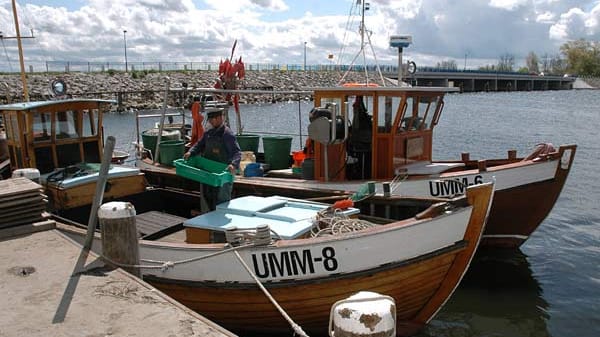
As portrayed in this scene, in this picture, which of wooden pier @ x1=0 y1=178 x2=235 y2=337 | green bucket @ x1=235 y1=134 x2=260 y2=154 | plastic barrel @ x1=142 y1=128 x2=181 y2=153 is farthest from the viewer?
plastic barrel @ x1=142 y1=128 x2=181 y2=153

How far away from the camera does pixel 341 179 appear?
948cm

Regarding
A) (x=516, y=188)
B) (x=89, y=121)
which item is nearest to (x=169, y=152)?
(x=89, y=121)

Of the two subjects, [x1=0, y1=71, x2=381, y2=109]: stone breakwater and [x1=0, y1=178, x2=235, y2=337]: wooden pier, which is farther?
[x1=0, y1=71, x2=381, y2=109]: stone breakwater

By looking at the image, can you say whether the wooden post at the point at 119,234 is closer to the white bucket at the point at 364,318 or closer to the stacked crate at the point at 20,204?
the stacked crate at the point at 20,204

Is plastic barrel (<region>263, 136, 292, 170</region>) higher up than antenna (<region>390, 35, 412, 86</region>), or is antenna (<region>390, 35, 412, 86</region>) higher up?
antenna (<region>390, 35, 412, 86</region>)

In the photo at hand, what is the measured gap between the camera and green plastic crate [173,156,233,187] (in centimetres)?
733

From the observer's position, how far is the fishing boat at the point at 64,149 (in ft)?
27.0

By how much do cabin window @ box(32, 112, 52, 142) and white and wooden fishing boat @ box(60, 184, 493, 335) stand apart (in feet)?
9.89

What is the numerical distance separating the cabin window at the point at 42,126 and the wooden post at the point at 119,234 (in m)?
4.39

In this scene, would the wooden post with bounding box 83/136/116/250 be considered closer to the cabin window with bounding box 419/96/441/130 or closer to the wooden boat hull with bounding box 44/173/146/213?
the wooden boat hull with bounding box 44/173/146/213

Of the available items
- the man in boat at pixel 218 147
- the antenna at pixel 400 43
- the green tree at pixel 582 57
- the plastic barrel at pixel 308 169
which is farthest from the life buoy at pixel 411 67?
the green tree at pixel 582 57

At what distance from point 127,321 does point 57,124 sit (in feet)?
19.3

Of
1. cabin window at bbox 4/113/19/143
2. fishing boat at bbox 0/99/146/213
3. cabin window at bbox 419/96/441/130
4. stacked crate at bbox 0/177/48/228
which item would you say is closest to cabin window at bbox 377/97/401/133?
cabin window at bbox 419/96/441/130

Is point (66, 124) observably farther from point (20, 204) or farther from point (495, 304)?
point (495, 304)
